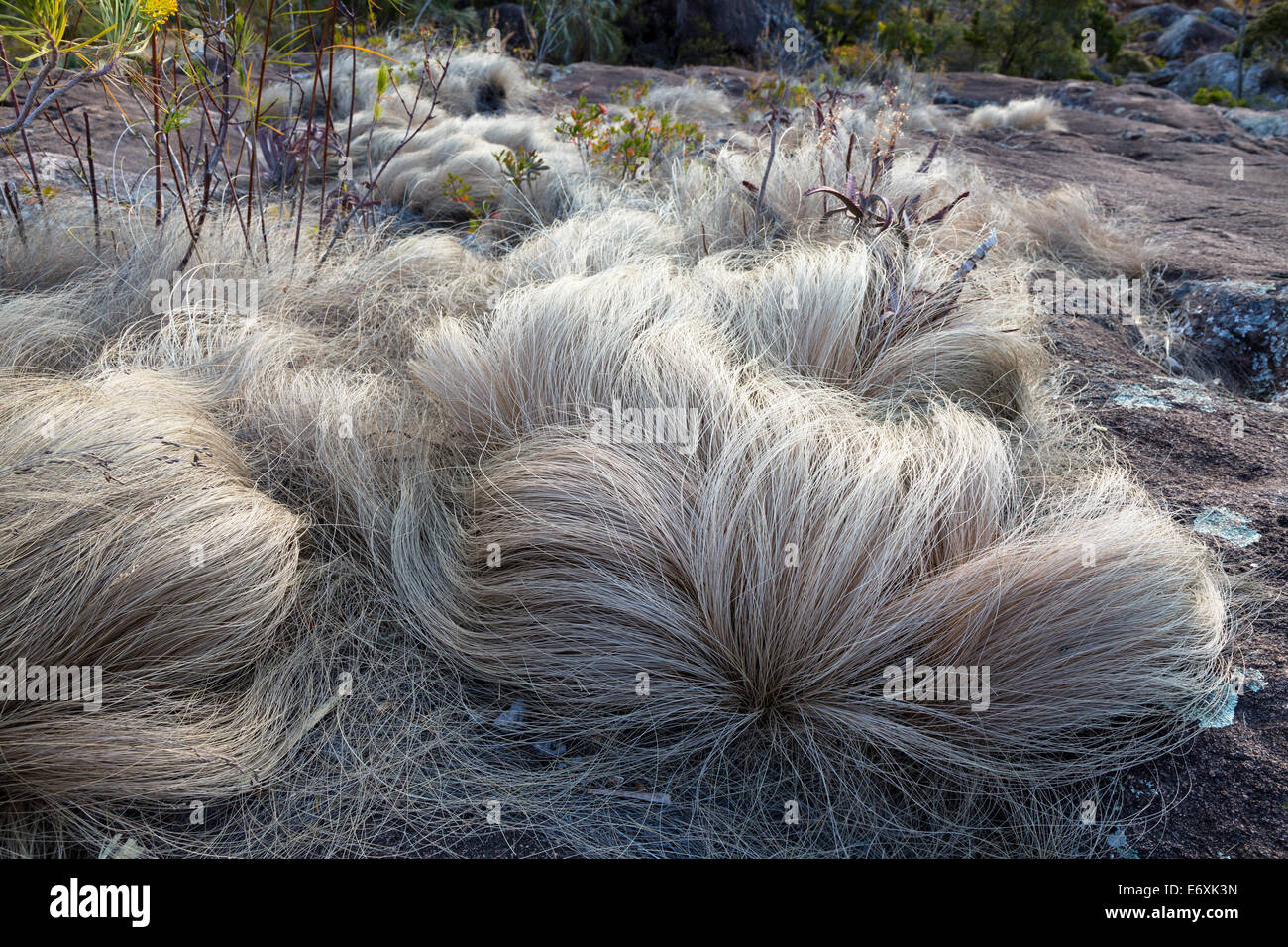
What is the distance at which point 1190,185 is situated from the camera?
20.4ft

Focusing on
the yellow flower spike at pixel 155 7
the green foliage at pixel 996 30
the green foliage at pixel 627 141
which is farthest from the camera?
the green foliage at pixel 996 30

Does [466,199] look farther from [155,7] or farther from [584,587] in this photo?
[584,587]

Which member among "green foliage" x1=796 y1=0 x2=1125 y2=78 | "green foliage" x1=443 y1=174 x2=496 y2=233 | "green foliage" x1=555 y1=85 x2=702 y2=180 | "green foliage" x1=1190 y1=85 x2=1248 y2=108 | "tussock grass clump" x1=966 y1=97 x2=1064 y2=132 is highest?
"green foliage" x1=796 y1=0 x2=1125 y2=78

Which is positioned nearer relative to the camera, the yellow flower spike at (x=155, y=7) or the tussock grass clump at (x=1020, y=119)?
the yellow flower spike at (x=155, y=7)

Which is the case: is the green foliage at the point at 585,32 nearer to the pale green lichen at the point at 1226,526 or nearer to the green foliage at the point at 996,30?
the green foliage at the point at 996,30

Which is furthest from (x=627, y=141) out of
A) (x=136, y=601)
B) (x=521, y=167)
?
(x=136, y=601)

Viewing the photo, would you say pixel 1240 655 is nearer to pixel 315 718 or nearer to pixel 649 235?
pixel 315 718

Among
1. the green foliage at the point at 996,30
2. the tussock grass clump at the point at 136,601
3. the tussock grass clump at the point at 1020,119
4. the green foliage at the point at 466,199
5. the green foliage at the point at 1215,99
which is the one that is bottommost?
the tussock grass clump at the point at 136,601

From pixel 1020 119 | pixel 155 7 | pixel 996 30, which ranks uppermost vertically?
pixel 996 30

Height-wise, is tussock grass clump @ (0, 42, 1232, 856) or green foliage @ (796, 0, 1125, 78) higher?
green foliage @ (796, 0, 1125, 78)

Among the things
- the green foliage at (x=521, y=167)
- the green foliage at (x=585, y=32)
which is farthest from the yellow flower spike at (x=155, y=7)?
the green foliage at (x=585, y=32)

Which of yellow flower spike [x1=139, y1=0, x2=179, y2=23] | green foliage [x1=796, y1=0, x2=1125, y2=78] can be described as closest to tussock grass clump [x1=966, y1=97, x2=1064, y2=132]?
green foliage [x1=796, y1=0, x2=1125, y2=78]

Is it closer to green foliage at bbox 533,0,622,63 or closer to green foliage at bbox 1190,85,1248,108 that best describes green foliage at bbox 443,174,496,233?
green foliage at bbox 533,0,622,63
